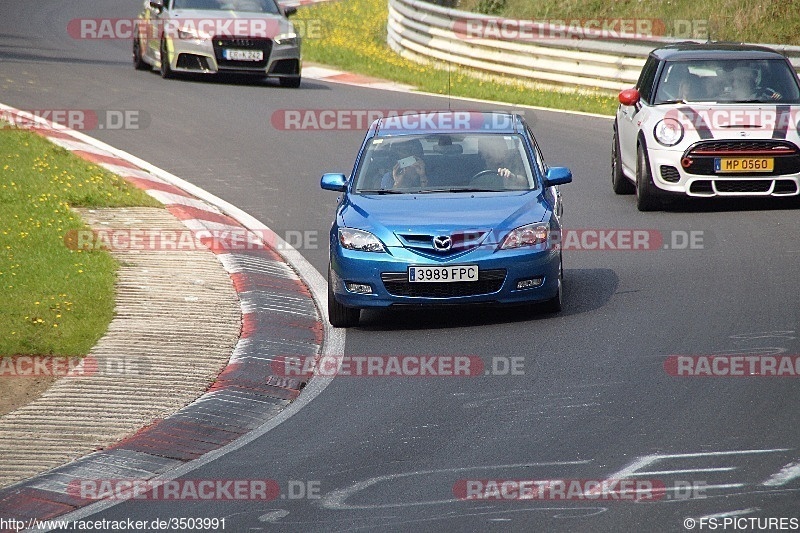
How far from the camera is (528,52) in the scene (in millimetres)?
26375

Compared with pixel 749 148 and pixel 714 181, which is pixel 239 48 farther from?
pixel 749 148

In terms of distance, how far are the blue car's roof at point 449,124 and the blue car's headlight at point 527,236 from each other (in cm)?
137

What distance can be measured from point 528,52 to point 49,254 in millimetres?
15536

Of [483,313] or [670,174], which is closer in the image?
[483,313]

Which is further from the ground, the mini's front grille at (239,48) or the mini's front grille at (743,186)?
the mini's front grille at (743,186)

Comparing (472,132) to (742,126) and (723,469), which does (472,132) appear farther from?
(723,469)

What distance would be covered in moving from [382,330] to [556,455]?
11.6 feet

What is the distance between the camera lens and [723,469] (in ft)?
23.5

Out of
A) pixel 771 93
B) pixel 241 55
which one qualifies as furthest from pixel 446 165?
pixel 241 55

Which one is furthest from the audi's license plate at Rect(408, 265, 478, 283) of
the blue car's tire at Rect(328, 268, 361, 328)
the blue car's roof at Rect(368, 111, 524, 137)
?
the blue car's roof at Rect(368, 111, 524, 137)

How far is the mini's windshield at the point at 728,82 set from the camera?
1546cm

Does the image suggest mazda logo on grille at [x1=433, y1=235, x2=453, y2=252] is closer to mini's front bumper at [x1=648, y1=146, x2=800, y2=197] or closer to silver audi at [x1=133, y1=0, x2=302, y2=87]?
mini's front bumper at [x1=648, y1=146, x2=800, y2=197]

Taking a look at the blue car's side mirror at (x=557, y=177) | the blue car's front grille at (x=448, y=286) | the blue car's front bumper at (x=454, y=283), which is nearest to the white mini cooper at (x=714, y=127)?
the blue car's side mirror at (x=557, y=177)

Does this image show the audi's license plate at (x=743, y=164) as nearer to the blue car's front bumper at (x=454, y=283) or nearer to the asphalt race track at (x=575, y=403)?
the asphalt race track at (x=575, y=403)
